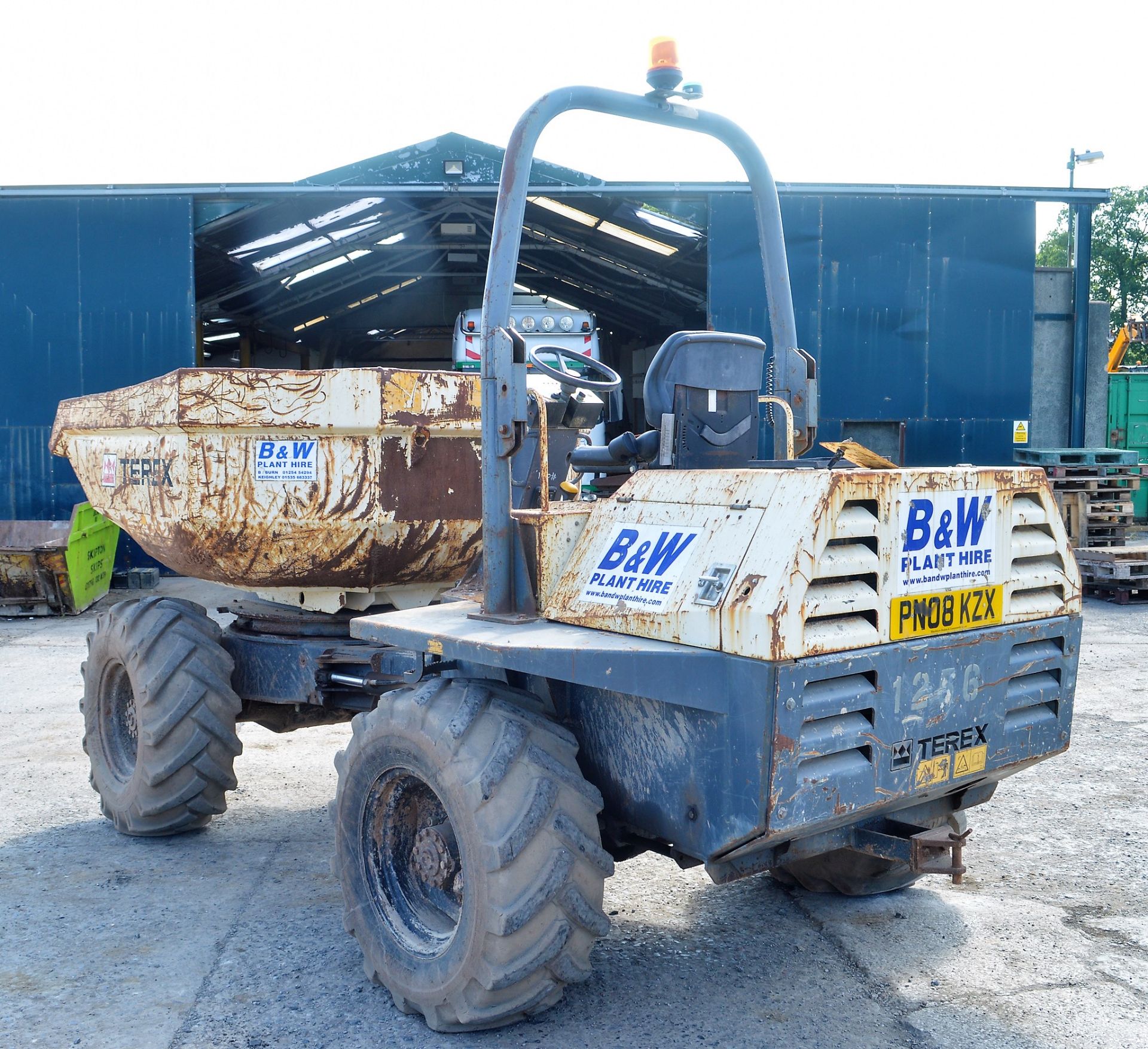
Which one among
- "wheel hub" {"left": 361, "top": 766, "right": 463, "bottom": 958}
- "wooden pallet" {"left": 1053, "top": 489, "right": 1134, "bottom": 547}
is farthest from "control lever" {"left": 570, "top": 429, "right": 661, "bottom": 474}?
"wooden pallet" {"left": 1053, "top": 489, "right": 1134, "bottom": 547}

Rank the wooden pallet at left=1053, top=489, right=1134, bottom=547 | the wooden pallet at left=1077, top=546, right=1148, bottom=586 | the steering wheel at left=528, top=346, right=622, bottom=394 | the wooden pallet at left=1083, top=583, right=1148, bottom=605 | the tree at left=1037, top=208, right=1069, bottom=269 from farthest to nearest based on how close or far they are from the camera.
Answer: the tree at left=1037, top=208, right=1069, bottom=269 → the wooden pallet at left=1053, top=489, right=1134, bottom=547 → the wooden pallet at left=1083, top=583, right=1148, bottom=605 → the wooden pallet at left=1077, top=546, right=1148, bottom=586 → the steering wheel at left=528, top=346, right=622, bottom=394

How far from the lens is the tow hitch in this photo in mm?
3113

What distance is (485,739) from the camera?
3.03m

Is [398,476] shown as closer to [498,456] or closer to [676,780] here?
[498,456]

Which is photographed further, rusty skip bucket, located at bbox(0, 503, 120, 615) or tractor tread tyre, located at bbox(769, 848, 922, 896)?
rusty skip bucket, located at bbox(0, 503, 120, 615)

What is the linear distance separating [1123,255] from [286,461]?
158ft

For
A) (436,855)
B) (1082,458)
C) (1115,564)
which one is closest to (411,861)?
(436,855)

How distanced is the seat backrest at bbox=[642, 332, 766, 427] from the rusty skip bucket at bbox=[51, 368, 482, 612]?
4.69ft

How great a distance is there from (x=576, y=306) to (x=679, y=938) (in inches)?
714

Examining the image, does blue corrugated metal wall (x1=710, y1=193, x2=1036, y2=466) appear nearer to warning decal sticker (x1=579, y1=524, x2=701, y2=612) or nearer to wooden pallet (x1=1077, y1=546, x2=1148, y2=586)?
wooden pallet (x1=1077, y1=546, x2=1148, y2=586)

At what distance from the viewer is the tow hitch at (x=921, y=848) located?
3.11 meters

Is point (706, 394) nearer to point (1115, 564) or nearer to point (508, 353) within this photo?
point (508, 353)

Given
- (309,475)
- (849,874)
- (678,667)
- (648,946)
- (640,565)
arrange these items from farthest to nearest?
(309,475), (849,874), (648,946), (640,565), (678,667)

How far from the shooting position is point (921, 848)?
3109 millimetres
